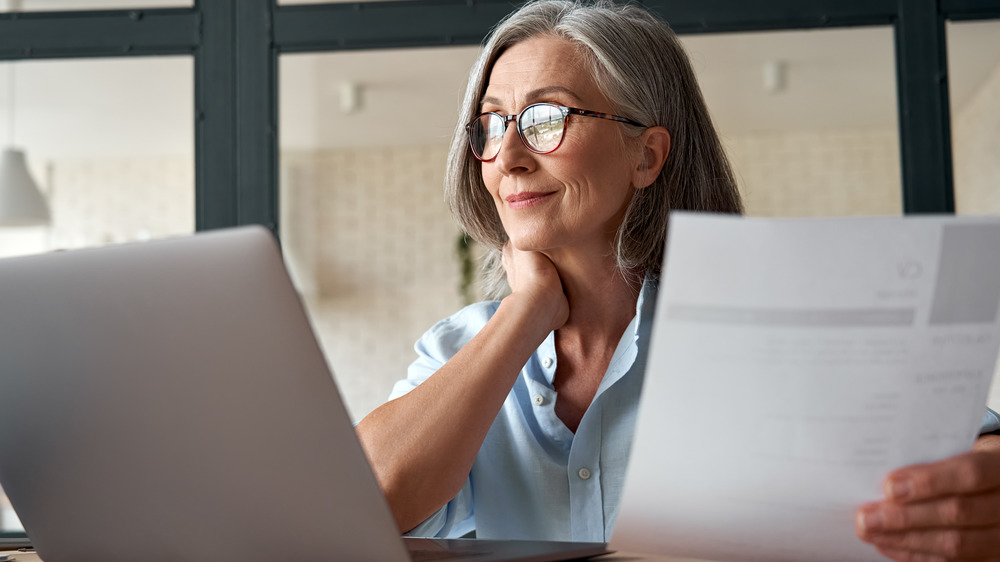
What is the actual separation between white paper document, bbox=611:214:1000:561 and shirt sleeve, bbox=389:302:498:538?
619 millimetres

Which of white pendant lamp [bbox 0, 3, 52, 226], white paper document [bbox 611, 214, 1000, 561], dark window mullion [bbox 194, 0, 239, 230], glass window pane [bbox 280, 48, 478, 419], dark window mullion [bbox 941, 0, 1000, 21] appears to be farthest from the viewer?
glass window pane [bbox 280, 48, 478, 419]

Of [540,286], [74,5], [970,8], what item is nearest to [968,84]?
[970,8]

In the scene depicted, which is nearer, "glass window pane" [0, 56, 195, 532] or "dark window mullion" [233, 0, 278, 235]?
"dark window mullion" [233, 0, 278, 235]

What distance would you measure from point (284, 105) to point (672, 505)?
3.73m

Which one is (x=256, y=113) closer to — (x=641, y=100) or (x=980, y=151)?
(x=641, y=100)

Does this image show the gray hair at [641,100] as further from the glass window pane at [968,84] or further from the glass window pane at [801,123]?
the glass window pane at [801,123]

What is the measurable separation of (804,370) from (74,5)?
2263 millimetres

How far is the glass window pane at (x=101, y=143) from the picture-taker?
2326 millimetres

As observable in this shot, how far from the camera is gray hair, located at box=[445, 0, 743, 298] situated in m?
1.25

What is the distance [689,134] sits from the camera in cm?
134

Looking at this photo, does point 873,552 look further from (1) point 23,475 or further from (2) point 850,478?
(1) point 23,475

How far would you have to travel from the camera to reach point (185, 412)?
60 cm

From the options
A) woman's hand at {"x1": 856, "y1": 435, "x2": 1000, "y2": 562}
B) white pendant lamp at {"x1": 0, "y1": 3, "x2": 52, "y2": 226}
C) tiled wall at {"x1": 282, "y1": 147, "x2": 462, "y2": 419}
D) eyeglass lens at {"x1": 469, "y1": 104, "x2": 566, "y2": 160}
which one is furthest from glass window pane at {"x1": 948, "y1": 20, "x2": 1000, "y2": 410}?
tiled wall at {"x1": 282, "y1": 147, "x2": 462, "y2": 419}

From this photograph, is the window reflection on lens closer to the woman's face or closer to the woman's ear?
the woman's face
